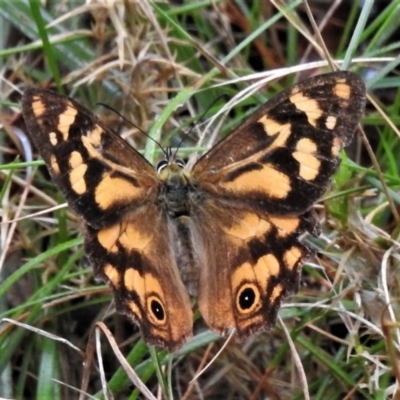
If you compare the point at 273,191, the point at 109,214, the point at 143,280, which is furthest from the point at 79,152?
the point at 273,191

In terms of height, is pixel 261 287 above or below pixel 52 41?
below

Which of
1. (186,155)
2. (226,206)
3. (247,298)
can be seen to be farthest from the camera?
(186,155)

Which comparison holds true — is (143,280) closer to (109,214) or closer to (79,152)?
(109,214)

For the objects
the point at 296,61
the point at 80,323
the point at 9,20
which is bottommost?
the point at 80,323

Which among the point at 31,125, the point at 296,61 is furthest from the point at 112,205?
the point at 296,61

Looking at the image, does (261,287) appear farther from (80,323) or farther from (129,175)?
(80,323)

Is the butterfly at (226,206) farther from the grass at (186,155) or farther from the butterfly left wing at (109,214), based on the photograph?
the grass at (186,155)
